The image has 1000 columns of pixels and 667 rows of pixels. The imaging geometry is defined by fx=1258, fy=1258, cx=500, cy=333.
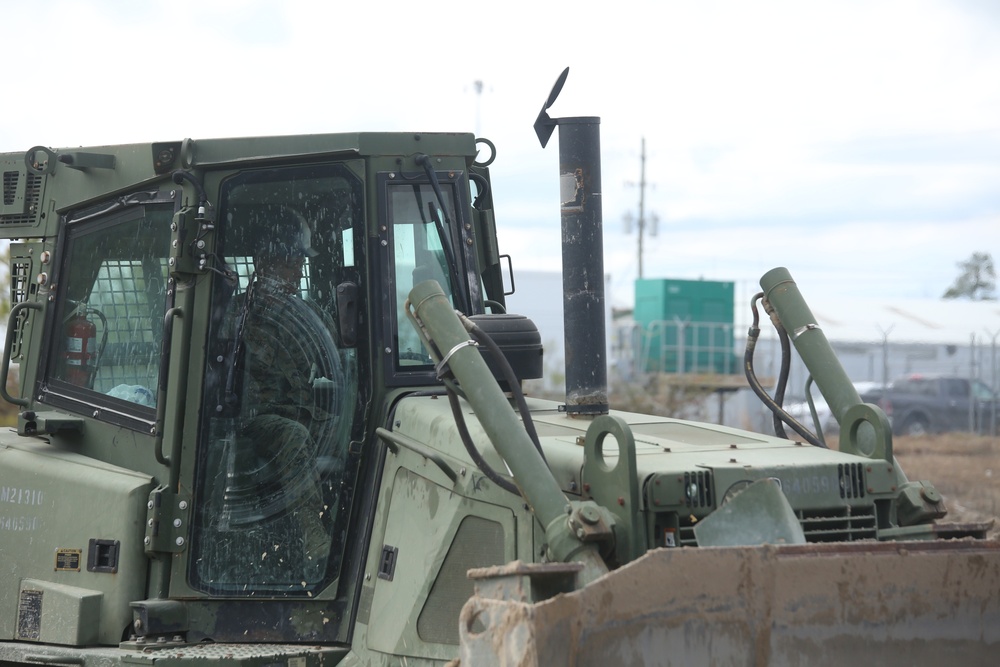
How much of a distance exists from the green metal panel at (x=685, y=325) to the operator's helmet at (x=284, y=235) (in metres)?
20.9

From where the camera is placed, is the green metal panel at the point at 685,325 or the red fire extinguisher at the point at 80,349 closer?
the red fire extinguisher at the point at 80,349

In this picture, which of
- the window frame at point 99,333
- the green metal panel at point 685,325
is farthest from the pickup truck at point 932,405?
the window frame at point 99,333

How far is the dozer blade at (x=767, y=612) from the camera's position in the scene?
3041mm

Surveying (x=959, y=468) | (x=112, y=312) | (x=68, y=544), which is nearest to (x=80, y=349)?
(x=112, y=312)

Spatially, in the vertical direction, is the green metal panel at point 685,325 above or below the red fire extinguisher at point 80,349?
above

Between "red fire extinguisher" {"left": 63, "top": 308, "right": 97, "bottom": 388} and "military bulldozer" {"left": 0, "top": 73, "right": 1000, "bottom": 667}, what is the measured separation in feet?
0.06

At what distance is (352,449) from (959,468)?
1588cm

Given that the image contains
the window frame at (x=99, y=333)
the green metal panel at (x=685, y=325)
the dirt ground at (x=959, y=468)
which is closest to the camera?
the window frame at (x=99, y=333)

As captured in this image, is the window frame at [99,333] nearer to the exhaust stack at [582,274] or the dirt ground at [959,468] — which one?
the exhaust stack at [582,274]

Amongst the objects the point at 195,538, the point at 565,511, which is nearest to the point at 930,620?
the point at 565,511

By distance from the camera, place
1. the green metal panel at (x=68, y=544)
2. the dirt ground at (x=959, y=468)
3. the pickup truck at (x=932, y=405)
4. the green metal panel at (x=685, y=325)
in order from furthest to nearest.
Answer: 1. the green metal panel at (x=685, y=325)
2. the pickup truck at (x=932, y=405)
3. the dirt ground at (x=959, y=468)
4. the green metal panel at (x=68, y=544)

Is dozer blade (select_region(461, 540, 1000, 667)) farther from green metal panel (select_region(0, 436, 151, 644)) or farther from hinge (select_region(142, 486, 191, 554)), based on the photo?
green metal panel (select_region(0, 436, 151, 644))

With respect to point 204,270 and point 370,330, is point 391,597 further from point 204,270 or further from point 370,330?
point 204,270

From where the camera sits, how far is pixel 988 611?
3400 millimetres
